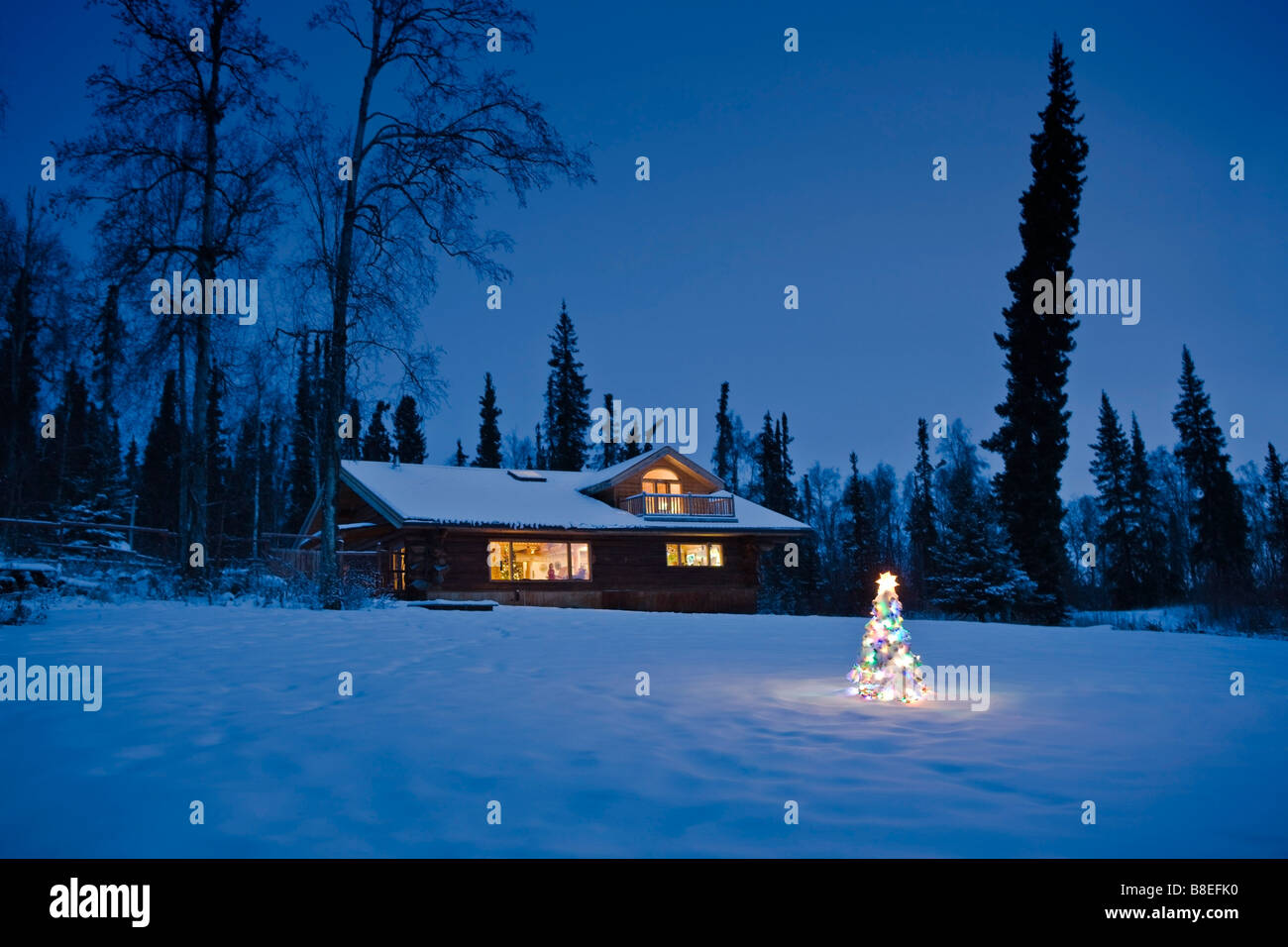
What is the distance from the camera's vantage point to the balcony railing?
1101 inches

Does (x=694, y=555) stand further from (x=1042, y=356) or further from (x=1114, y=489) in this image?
(x=1114, y=489)

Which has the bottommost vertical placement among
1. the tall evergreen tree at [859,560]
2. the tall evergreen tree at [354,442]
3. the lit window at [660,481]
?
the tall evergreen tree at [859,560]

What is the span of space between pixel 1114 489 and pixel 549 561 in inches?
1466

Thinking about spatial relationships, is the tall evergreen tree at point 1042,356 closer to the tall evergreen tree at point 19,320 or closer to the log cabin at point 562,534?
the log cabin at point 562,534

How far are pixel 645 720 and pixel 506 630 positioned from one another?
22.2 feet

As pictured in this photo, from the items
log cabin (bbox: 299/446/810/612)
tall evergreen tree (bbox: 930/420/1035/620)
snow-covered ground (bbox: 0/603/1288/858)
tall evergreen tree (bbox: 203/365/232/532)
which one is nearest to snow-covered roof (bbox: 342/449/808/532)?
log cabin (bbox: 299/446/810/612)

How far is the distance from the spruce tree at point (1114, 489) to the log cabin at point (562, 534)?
2602cm

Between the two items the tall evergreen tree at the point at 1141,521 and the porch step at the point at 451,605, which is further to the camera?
the tall evergreen tree at the point at 1141,521

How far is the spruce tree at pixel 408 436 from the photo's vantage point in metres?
53.6

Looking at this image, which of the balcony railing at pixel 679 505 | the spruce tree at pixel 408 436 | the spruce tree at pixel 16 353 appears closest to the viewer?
the spruce tree at pixel 16 353

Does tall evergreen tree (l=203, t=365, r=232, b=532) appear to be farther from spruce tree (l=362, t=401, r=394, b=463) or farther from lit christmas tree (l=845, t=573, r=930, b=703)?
lit christmas tree (l=845, t=573, r=930, b=703)

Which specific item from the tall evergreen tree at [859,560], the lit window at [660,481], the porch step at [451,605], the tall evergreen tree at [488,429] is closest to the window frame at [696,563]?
the lit window at [660,481]
